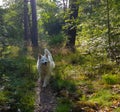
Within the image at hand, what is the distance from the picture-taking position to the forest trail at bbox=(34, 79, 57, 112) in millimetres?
6535

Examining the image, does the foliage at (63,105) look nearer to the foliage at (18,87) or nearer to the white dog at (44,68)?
the foliage at (18,87)

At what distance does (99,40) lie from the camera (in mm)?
9602

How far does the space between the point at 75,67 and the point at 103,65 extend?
1.25 metres

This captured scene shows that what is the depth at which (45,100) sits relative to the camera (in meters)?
7.25

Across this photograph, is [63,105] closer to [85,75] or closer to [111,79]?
[111,79]

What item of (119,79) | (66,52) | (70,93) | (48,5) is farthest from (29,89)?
(48,5)

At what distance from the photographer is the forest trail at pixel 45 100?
6.54 metres

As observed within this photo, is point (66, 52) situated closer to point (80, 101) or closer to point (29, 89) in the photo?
point (29, 89)

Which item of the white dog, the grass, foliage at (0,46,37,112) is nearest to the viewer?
foliage at (0,46,37,112)

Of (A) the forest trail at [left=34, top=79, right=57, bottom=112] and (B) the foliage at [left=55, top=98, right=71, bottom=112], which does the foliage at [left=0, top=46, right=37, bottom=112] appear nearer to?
(A) the forest trail at [left=34, top=79, right=57, bottom=112]

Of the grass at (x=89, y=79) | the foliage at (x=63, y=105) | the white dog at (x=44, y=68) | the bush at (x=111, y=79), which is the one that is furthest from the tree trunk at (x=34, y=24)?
the foliage at (x=63, y=105)

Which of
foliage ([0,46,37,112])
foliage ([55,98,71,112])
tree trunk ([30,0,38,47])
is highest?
tree trunk ([30,0,38,47])

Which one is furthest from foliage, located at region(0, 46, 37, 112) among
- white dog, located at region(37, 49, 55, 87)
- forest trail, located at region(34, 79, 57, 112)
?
white dog, located at region(37, 49, 55, 87)

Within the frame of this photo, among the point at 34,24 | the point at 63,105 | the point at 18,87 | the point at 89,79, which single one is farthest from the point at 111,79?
the point at 34,24
